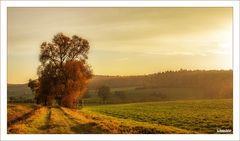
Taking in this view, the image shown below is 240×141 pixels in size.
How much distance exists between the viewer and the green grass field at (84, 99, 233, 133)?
1095 cm

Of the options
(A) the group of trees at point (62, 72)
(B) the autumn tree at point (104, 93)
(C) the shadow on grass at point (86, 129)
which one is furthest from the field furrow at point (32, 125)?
(B) the autumn tree at point (104, 93)

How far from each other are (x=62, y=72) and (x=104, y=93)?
2.05 ft

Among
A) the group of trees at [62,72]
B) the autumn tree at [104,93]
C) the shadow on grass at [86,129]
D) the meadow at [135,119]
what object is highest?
the group of trees at [62,72]

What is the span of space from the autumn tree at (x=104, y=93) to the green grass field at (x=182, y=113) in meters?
0.11

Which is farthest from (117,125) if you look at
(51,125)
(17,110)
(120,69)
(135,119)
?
(17,110)

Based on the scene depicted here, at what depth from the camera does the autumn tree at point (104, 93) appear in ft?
36.8

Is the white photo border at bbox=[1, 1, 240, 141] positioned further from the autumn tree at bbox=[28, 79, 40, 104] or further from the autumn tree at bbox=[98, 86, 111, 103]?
the autumn tree at bbox=[98, 86, 111, 103]

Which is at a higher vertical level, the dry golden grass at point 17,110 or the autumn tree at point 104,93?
the autumn tree at point 104,93

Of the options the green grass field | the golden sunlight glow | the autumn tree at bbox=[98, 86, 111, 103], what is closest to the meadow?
the green grass field

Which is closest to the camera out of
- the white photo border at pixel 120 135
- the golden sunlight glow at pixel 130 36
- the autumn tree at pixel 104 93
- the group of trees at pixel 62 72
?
the white photo border at pixel 120 135

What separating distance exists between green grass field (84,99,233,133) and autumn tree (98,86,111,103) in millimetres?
110

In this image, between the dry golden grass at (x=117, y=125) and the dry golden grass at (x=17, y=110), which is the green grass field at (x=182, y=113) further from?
the dry golden grass at (x=17, y=110)

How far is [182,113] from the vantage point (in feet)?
36.4

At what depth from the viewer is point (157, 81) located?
1122 centimetres
